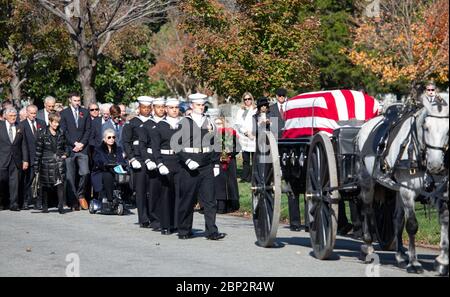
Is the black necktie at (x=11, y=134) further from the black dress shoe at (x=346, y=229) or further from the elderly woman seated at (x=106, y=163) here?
the black dress shoe at (x=346, y=229)

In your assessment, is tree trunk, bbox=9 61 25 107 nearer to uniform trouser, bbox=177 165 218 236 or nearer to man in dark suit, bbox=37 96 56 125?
man in dark suit, bbox=37 96 56 125

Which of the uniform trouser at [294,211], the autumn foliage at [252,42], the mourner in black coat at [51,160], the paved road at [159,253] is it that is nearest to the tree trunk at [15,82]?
the autumn foliage at [252,42]

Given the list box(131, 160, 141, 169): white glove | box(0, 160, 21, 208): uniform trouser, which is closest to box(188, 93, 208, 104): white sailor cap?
box(131, 160, 141, 169): white glove

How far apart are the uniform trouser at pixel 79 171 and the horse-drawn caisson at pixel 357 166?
6.50m

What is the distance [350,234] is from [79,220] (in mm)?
5023

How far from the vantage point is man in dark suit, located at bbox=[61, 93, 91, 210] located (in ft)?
69.8

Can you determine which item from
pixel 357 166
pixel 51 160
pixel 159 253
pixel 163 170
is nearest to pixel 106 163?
pixel 51 160

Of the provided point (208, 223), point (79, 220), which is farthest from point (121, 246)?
point (79, 220)

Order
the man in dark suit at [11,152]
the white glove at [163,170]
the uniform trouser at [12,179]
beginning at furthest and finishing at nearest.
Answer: the man in dark suit at [11,152] → the uniform trouser at [12,179] → the white glove at [163,170]

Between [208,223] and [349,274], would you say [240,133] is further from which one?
[349,274]

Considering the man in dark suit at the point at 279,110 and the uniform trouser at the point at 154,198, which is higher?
the man in dark suit at the point at 279,110

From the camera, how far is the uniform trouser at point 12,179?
21141 mm

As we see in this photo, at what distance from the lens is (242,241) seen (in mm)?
14969

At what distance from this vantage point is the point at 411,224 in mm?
11586
